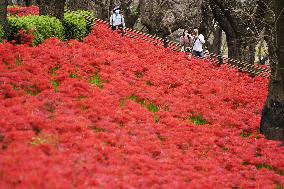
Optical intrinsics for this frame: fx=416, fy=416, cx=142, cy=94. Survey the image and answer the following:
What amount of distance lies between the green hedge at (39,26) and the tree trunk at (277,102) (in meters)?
9.29

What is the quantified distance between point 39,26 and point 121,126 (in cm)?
795

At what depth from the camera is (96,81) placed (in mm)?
14398

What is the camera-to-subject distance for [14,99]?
1098 centimetres

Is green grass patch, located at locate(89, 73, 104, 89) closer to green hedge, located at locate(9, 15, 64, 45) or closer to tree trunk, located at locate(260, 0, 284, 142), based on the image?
green hedge, located at locate(9, 15, 64, 45)

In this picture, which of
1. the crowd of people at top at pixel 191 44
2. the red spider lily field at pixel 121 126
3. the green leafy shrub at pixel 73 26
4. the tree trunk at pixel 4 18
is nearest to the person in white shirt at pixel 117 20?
the green leafy shrub at pixel 73 26

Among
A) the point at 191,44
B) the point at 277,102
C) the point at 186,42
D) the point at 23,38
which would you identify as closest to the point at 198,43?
the point at 186,42

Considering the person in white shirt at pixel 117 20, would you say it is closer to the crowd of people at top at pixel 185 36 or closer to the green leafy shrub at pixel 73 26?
the crowd of people at top at pixel 185 36

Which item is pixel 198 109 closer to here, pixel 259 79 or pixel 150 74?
Result: pixel 150 74

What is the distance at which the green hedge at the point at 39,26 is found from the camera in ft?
52.9

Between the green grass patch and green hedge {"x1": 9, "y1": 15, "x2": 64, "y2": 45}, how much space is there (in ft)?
11.7

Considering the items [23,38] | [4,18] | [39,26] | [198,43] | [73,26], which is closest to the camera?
[4,18]

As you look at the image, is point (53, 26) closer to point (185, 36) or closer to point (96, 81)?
point (96, 81)

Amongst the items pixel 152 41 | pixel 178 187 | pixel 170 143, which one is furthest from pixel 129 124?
pixel 152 41

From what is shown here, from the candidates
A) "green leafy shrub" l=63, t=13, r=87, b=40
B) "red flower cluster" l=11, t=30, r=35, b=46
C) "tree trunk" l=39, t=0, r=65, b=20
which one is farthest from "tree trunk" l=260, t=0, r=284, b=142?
"tree trunk" l=39, t=0, r=65, b=20
